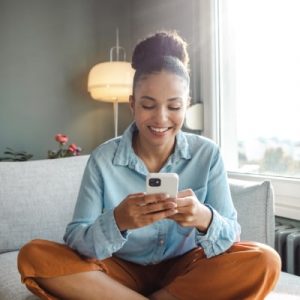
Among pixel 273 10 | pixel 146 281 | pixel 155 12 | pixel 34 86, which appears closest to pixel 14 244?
pixel 146 281

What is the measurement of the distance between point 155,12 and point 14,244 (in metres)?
1.73

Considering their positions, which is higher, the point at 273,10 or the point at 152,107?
the point at 273,10

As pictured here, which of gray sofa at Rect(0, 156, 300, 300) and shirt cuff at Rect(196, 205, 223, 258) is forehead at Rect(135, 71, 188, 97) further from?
gray sofa at Rect(0, 156, 300, 300)

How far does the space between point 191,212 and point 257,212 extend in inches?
22.2

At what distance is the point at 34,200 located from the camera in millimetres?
1601

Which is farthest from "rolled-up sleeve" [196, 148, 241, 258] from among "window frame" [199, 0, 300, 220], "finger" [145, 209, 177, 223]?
"window frame" [199, 0, 300, 220]

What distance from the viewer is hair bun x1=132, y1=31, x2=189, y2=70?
A: 114 centimetres

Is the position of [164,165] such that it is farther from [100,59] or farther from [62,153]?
[100,59]

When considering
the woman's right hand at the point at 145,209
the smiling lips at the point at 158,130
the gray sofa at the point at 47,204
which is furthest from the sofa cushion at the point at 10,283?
the smiling lips at the point at 158,130

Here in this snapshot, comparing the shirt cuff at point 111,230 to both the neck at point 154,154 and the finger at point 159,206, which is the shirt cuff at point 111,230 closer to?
the finger at point 159,206

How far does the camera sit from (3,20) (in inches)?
99.2

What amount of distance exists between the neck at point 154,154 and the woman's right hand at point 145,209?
28 centimetres

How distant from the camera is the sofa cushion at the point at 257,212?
1.41 metres

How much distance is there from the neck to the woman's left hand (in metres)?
0.25
